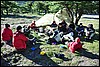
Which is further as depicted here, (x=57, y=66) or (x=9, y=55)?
(x=9, y=55)

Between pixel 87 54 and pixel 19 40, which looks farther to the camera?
pixel 87 54

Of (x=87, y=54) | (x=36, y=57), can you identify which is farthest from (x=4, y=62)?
(x=87, y=54)

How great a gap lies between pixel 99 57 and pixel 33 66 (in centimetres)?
379

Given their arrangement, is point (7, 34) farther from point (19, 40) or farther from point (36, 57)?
point (36, 57)

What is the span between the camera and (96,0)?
59.1 feet

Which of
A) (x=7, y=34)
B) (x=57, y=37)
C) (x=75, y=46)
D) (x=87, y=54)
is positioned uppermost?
(x=7, y=34)

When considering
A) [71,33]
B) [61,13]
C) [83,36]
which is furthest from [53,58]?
[61,13]

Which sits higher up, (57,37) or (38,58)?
(57,37)

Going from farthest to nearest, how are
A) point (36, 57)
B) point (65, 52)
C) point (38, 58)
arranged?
1. point (65, 52)
2. point (36, 57)
3. point (38, 58)

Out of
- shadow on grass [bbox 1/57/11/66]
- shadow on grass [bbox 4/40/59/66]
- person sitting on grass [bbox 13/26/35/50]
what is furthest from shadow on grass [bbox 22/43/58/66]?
shadow on grass [bbox 1/57/11/66]

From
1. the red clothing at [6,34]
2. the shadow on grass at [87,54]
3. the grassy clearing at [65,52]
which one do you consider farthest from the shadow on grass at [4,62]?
the shadow on grass at [87,54]

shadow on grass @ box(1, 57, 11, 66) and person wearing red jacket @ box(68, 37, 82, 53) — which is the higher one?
person wearing red jacket @ box(68, 37, 82, 53)

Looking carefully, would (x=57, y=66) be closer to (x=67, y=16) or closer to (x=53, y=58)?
(x=53, y=58)

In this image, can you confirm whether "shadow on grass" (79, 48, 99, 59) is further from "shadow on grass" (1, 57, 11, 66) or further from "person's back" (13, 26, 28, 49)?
"shadow on grass" (1, 57, 11, 66)
